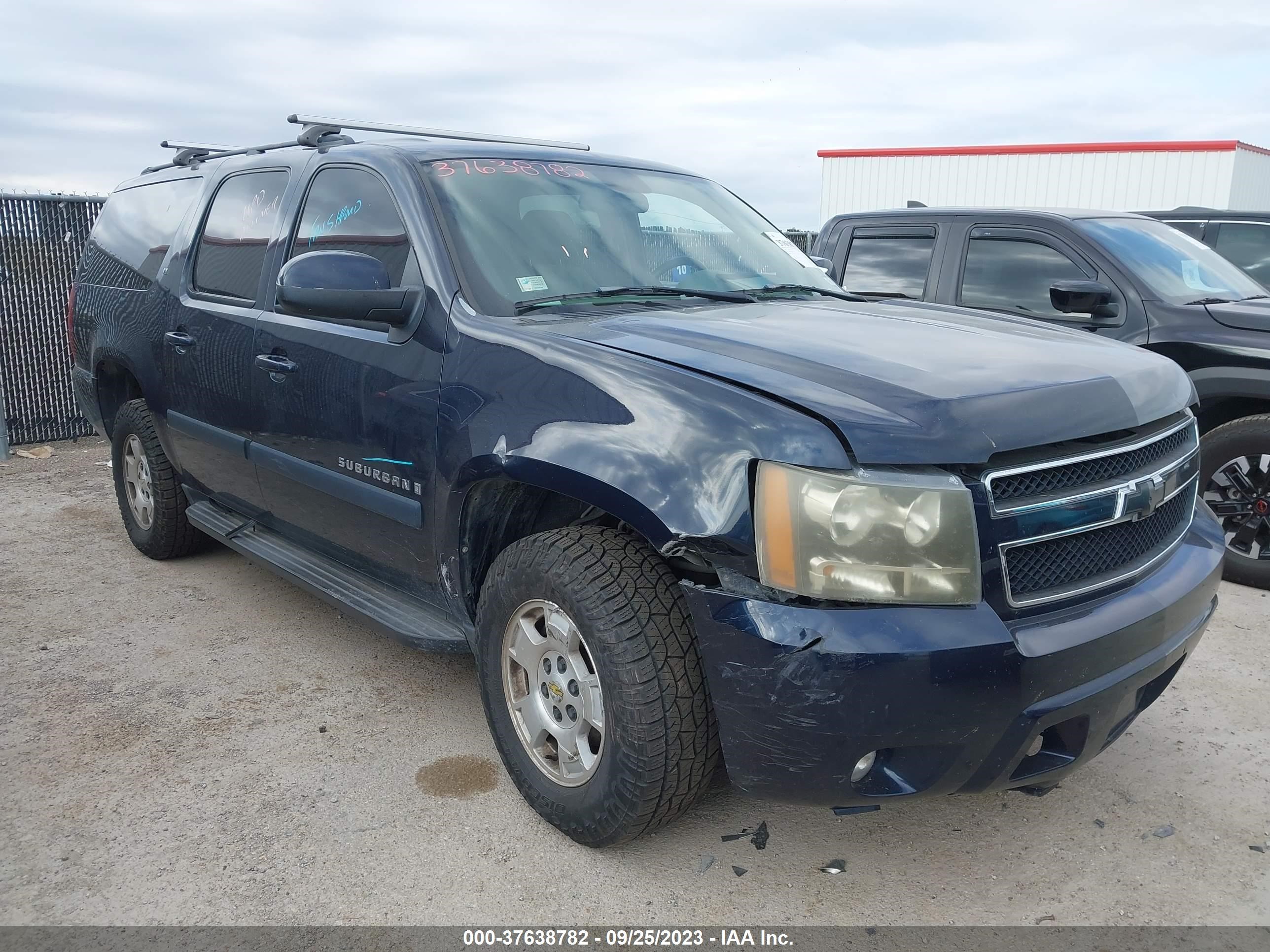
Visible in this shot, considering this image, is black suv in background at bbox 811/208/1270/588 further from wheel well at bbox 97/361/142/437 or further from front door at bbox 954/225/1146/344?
wheel well at bbox 97/361/142/437

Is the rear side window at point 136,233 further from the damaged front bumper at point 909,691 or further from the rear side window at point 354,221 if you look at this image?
the damaged front bumper at point 909,691

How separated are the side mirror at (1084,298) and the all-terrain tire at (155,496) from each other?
439cm

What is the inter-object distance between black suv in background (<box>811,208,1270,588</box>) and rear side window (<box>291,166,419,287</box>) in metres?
1.76

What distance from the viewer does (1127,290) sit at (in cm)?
518

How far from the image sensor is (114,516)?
20.5 ft

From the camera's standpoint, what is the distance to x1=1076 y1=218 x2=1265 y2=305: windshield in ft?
17.1

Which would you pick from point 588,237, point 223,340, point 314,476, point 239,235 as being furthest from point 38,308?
point 588,237

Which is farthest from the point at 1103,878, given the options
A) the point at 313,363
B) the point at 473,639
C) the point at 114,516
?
the point at 114,516

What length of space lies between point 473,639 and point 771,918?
1115mm

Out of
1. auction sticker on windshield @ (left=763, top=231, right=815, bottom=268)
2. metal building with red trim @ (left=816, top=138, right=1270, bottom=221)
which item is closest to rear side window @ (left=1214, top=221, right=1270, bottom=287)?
auction sticker on windshield @ (left=763, top=231, right=815, bottom=268)

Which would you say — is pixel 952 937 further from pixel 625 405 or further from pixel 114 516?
pixel 114 516

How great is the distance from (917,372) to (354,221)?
2.01 metres

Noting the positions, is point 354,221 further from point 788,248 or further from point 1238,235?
point 1238,235

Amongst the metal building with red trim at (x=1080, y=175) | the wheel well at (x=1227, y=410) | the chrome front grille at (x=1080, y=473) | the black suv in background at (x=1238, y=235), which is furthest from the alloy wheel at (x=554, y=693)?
the metal building with red trim at (x=1080, y=175)
